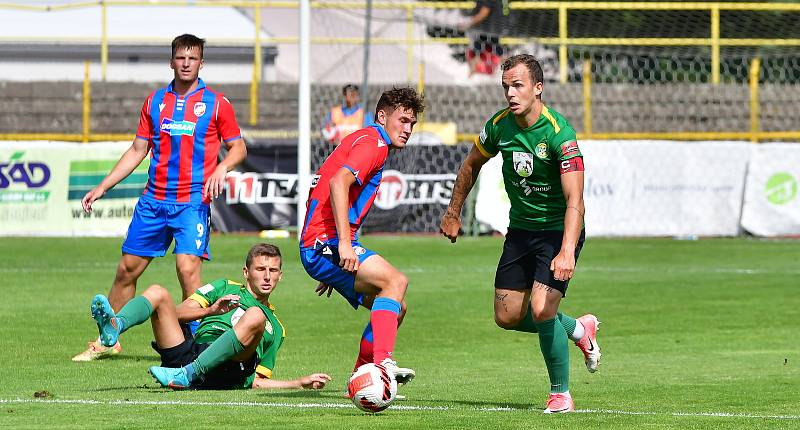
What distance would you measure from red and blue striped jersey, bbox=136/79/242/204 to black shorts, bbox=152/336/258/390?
1.90 meters

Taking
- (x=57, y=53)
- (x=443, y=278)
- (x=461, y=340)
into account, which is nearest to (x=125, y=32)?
(x=57, y=53)

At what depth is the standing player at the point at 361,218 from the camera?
26.7 ft

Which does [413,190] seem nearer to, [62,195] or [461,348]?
[62,195]

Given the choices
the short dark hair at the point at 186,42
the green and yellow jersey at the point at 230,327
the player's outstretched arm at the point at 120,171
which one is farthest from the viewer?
the player's outstretched arm at the point at 120,171

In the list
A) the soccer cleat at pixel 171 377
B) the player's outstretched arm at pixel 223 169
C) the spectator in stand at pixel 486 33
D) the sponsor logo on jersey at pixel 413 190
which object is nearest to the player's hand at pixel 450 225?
the soccer cleat at pixel 171 377

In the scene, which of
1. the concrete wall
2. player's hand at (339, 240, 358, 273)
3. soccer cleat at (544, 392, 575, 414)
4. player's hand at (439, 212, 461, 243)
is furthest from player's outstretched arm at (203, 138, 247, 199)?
the concrete wall

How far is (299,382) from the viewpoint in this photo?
8734 mm

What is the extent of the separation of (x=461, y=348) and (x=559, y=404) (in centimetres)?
391

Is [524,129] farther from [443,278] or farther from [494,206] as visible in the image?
[494,206]

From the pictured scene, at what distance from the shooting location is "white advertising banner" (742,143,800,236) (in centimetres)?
2353

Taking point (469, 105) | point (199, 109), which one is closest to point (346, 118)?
point (469, 105)

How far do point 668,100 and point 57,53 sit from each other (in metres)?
20.9

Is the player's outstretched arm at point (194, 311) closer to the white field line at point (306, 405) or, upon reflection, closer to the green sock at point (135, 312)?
the green sock at point (135, 312)

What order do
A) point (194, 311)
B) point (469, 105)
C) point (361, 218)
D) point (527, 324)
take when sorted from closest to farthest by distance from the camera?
point (527, 324) → point (361, 218) → point (194, 311) → point (469, 105)
